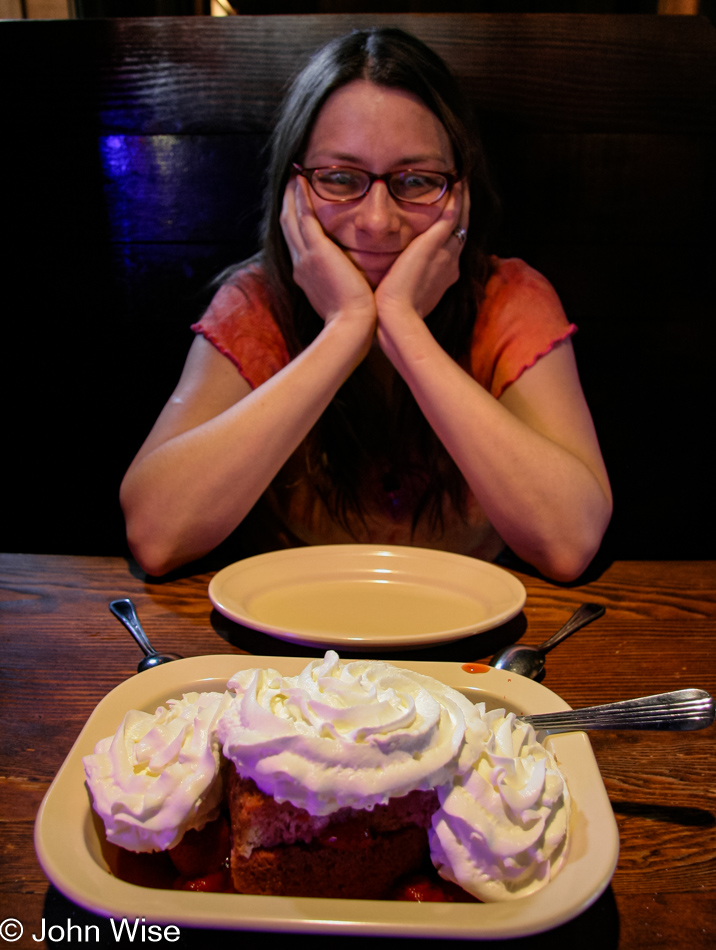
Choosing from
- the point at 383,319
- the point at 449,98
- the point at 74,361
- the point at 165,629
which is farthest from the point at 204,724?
the point at 74,361

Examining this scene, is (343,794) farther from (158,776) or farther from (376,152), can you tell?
(376,152)

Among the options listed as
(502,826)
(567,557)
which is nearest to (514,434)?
(567,557)

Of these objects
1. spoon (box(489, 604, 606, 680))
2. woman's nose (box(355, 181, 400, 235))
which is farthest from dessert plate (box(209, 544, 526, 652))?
woman's nose (box(355, 181, 400, 235))

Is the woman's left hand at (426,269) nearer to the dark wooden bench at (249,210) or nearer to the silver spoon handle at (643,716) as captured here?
the dark wooden bench at (249,210)

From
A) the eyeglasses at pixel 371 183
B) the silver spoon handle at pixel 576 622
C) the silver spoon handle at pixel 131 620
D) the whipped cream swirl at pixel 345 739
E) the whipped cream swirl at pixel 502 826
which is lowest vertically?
the silver spoon handle at pixel 576 622

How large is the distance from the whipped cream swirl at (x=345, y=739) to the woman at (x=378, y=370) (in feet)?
2.29

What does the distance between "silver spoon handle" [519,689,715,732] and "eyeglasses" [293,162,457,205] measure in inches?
46.6

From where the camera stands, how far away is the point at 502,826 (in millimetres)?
460

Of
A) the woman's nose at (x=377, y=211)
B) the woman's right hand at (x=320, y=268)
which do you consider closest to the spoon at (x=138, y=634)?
the woman's right hand at (x=320, y=268)

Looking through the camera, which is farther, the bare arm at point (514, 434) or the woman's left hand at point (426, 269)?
the woman's left hand at point (426, 269)

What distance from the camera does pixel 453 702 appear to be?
0.53 metres

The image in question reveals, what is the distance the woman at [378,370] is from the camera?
4.08 feet

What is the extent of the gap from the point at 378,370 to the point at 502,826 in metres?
1.39

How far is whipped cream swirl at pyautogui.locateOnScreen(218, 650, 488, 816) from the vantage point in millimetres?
449
